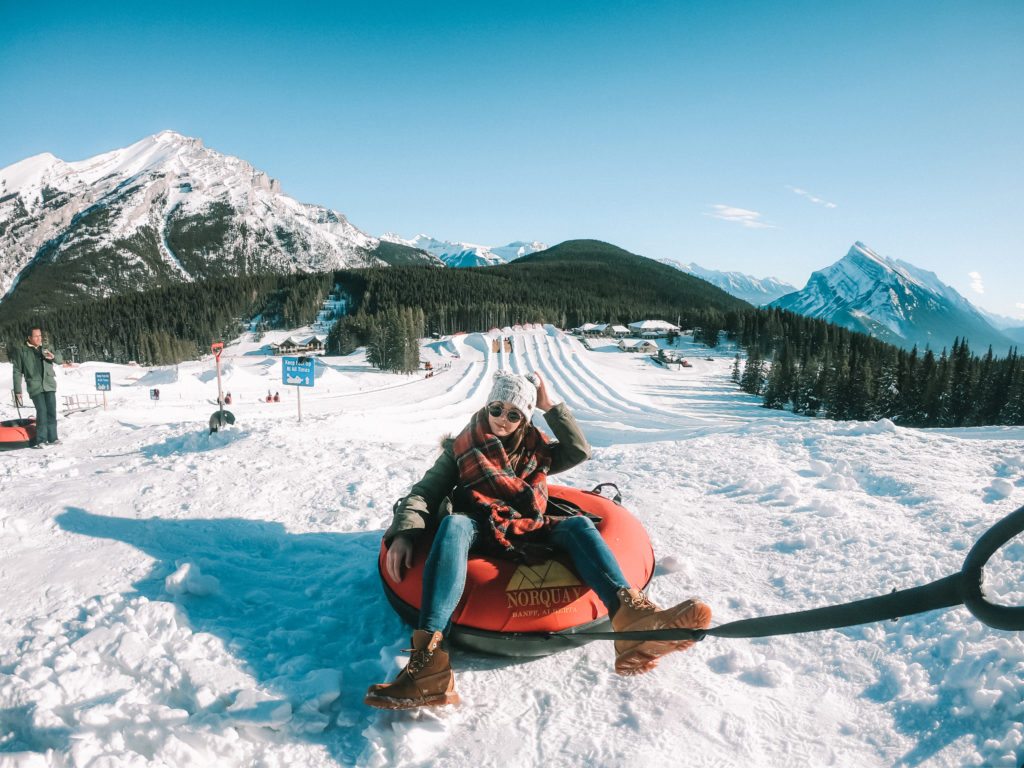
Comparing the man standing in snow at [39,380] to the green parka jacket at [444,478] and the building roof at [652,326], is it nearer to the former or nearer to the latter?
the green parka jacket at [444,478]

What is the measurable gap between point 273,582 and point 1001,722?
495 cm

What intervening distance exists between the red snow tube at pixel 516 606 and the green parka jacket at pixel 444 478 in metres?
0.29

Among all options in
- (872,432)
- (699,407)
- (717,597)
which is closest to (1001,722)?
(717,597)

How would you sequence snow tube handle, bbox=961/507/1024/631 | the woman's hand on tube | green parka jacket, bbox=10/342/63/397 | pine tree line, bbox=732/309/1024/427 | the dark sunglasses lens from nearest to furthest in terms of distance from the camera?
snow tube handle, bbox=961/507/1024/631 < the woman's hand on tube < the dark sunglasses lens < green parka jacket, bbox=10/342/63/397 < pine tree line, bbox=732/309/1024/427

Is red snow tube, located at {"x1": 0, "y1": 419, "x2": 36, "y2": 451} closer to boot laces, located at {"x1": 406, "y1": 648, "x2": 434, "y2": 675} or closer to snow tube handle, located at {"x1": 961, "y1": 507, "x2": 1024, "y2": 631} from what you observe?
boot laces, located at {"x1": 406, "y1": 648, "x2": 434, "y2": 675}

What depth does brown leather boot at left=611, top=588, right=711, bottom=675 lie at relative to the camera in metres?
2.87

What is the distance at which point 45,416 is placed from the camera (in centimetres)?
1046

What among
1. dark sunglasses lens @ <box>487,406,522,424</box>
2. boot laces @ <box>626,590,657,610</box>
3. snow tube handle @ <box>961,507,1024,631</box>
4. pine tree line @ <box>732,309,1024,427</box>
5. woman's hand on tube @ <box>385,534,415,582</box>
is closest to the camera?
snow tube handle @ <box>961,507,1024,631</box>

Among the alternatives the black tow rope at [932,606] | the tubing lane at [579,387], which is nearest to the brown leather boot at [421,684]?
the black tow rope at [932,606]

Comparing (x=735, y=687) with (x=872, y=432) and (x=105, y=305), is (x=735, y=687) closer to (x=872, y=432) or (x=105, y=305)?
(x=872, y=432)

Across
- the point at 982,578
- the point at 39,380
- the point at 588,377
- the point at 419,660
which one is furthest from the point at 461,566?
the point at 588,377

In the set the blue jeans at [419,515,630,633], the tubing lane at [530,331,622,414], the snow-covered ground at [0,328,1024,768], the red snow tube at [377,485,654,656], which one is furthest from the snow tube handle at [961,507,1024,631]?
the tubing lane at [530,331,622,414]

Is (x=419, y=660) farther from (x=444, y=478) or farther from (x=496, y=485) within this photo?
(x=444, y=478)

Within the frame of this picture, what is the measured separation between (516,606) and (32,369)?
11.9 metres
